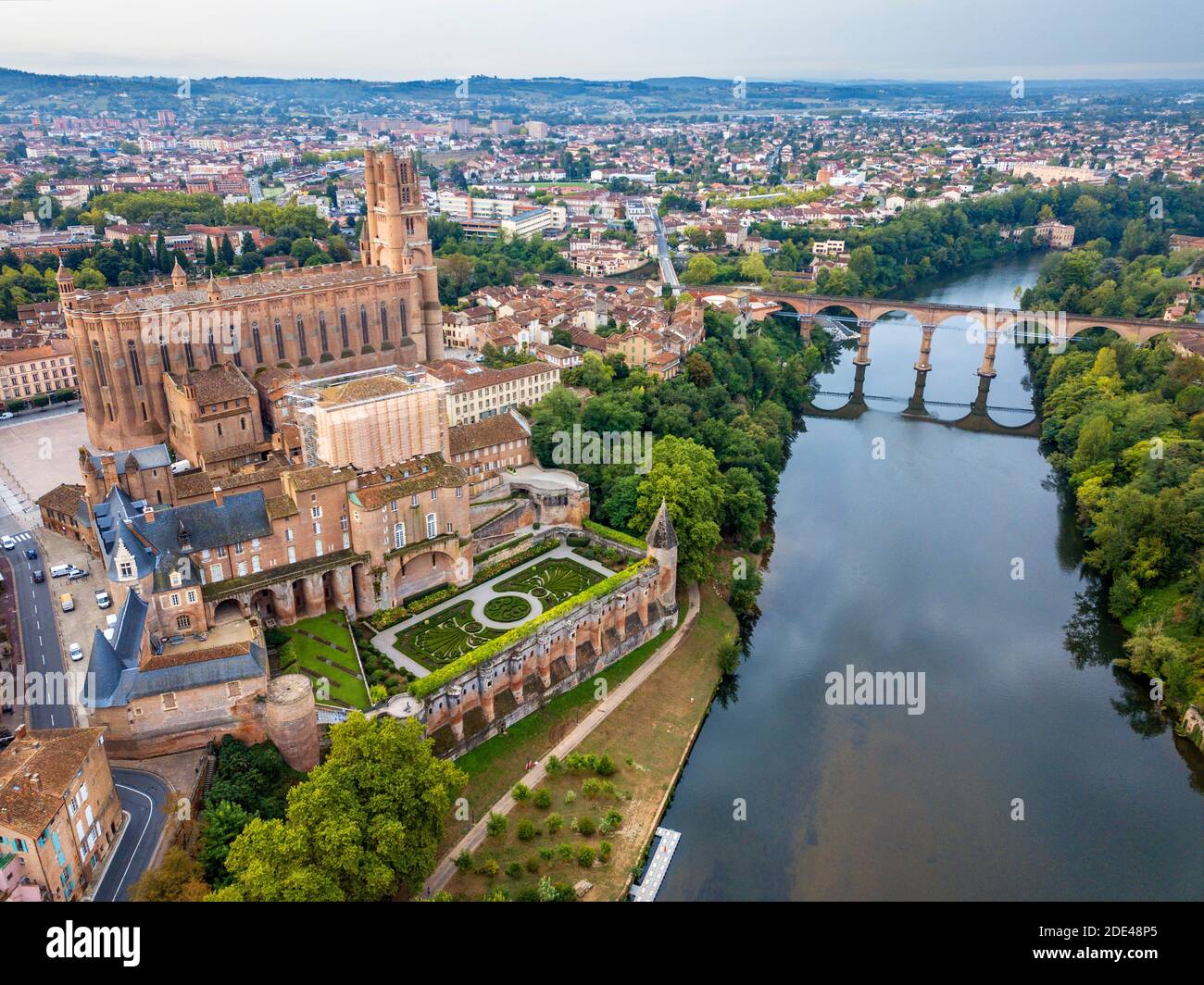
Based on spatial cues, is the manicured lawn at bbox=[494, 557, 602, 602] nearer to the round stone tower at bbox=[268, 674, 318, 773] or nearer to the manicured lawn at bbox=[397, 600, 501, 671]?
the manicured lawn at bbox=[397, 600, 501, 671]

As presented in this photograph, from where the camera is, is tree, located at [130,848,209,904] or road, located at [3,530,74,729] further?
road, located at [3,530,74,729]

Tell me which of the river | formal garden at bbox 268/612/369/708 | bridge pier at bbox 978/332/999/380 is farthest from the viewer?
bridge pier at bbox 978/332/999/380

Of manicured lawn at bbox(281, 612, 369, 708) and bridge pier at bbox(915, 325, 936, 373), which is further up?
bridge pier at bbox(915, 325, 936, 373)

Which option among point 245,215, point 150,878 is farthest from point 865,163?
point 150,878

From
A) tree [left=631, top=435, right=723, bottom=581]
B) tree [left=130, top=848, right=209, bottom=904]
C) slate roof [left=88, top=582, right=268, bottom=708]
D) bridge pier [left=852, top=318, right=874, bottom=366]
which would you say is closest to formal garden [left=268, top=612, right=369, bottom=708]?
slate roof [left=88, top=582, right=268, bottom=708]

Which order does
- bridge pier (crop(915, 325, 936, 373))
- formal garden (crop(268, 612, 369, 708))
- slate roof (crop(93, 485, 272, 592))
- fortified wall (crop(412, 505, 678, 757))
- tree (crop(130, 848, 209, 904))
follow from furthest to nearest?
bridge pier (crop(915, 325, 936, 373))
fortified wall (crop(412, 505, 678, 757))
formal garden (crop(268, 612, 369, 708))
slate roof (crop(93, 485, 272, 592))
tree (crop(130, 848, 209, 904))
